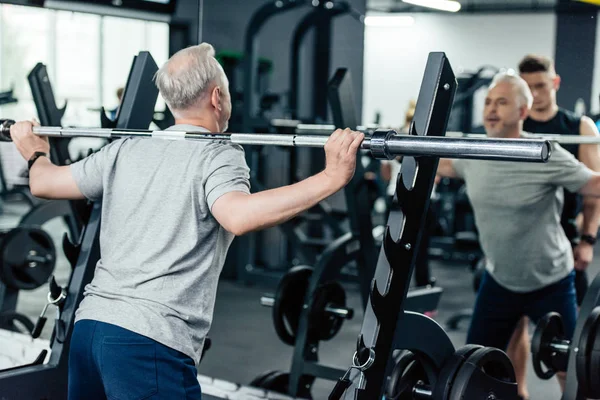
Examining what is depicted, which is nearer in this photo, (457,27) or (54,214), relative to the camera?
(54,214)

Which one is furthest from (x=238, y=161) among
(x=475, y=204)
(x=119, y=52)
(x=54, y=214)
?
(x=119, y=52)

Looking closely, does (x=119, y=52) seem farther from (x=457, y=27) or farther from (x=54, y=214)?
(x=457, y=27)

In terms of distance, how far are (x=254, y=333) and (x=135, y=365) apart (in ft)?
10.1

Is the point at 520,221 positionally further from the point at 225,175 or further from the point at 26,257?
the point at 26,257

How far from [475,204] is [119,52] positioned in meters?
4.83

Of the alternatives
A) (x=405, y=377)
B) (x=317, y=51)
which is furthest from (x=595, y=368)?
(x=317, y=51)

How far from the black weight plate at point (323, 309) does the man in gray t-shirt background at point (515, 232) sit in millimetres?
570

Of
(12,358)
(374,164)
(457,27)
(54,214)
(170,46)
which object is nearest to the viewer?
(12,358)

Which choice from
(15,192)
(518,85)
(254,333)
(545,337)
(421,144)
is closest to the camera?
(421,144)

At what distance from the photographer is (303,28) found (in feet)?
21.4

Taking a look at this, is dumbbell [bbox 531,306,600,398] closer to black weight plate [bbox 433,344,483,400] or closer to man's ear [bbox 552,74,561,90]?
black weight plate [bbox 433,344,483,400]

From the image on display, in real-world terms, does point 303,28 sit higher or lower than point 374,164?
higher

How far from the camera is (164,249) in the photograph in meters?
1.74

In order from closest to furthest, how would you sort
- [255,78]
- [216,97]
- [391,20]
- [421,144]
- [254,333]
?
[421,144]
[216,97]
[254,333]
[255,78]
[391,20]
